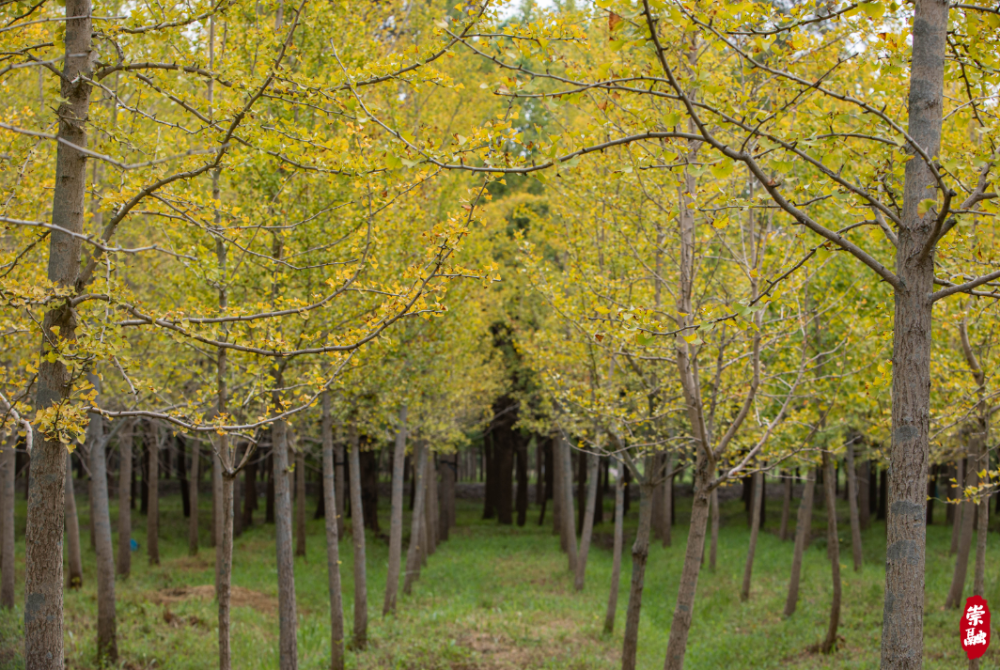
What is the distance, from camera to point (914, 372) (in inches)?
141

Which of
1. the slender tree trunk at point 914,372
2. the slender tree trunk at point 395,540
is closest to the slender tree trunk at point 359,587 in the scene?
the slender tree trunk at point 395,540

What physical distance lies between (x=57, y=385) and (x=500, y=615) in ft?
34.9

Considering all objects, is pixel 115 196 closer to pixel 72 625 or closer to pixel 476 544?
pixel 72 625

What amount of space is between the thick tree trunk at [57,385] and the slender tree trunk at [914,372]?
177 inches

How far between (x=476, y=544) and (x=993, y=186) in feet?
71.2

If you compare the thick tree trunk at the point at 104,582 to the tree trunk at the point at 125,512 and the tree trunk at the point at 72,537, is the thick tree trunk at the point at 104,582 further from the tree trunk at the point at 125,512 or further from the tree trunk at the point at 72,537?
the tree trunk at the point at 125,512

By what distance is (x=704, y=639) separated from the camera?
1327 cm

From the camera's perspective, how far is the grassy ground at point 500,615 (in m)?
11.0

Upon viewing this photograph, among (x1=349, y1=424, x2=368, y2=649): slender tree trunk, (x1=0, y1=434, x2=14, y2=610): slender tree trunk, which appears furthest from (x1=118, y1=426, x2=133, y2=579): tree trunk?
(x1=349, y1=424, x2=368, y2=649): slender tree trunk

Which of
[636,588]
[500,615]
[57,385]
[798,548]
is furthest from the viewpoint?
[798,548]

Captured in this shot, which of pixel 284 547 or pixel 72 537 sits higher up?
pixel 284 547

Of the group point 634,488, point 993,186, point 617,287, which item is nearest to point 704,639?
point 617,287

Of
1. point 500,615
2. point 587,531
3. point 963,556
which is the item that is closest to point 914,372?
point 963,556

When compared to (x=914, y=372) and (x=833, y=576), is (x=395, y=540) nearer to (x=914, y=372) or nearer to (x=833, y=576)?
(x=833, y=576)
